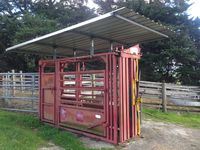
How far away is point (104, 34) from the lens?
27.5 ft

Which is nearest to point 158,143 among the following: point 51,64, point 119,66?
point 119,66

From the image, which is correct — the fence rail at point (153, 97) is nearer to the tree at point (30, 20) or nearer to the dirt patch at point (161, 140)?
the dirt patch at point (161, 140)

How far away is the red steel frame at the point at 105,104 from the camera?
280 inches

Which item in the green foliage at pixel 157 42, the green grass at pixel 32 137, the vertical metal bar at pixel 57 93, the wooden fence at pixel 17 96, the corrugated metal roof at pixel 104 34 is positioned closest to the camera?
the corrugated metal roof at pixel 104 34

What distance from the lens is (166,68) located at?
23094mm

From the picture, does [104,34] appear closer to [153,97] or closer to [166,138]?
[166,138]

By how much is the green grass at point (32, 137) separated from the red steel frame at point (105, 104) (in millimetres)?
484

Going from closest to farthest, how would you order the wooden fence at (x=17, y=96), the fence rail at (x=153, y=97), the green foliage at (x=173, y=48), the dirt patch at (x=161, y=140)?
the dirt patch at (x=161, y=140) < the wooden fence at (x=17, y=96) < the fence rail at (x=153, y=97) < the green foliage at (x=173, y=48)

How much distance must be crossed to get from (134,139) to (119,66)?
196 cm

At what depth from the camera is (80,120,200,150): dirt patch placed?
276 inches

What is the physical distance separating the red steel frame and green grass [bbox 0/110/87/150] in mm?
484

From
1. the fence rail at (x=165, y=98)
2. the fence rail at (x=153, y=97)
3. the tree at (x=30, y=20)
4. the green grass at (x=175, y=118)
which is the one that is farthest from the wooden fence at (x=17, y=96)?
the tree at (x=30, y=20)

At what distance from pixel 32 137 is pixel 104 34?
136 inches

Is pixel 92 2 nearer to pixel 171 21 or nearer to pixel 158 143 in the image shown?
pixel 171 21
